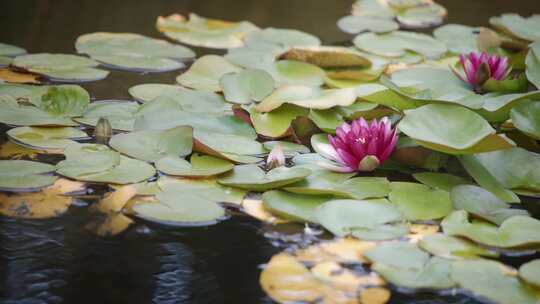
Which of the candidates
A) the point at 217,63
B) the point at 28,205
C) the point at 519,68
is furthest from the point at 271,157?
the point at 519,68

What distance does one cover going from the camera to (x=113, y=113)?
1813 millimetres

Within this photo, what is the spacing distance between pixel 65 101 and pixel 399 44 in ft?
3.66

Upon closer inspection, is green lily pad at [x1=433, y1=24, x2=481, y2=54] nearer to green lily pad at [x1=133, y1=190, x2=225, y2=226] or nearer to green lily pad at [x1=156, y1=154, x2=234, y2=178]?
green lily pad at [x1=156, y1=154, x2=234, y2=178]

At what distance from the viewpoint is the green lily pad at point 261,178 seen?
4.87ft

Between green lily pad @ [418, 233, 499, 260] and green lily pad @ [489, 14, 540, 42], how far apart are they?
138 centimetres

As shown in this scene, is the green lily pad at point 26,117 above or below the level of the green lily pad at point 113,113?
above

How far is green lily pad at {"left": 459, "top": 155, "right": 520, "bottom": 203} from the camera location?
1525 millimetres

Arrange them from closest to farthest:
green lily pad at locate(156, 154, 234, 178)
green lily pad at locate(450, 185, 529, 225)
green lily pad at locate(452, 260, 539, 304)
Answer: green lily pad at locate(452, 260, 539, 304) → green lily pad at locate(450, 185, 529, 225) → green lily pad at locate(156, 154, 234, 178)

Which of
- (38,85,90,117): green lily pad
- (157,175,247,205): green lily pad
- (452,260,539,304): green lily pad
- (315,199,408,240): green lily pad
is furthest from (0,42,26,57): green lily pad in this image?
(452,260,539,304): green lily pad

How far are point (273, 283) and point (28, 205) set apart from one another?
487 mm

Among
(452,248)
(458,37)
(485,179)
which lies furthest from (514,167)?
(458,37)

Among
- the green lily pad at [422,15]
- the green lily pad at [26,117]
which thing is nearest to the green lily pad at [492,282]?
the green lily pad at [26,117]

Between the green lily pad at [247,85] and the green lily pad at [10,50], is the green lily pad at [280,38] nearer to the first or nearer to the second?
the green lily pad at [247,85]

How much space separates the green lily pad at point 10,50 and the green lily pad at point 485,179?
1.24 meters
